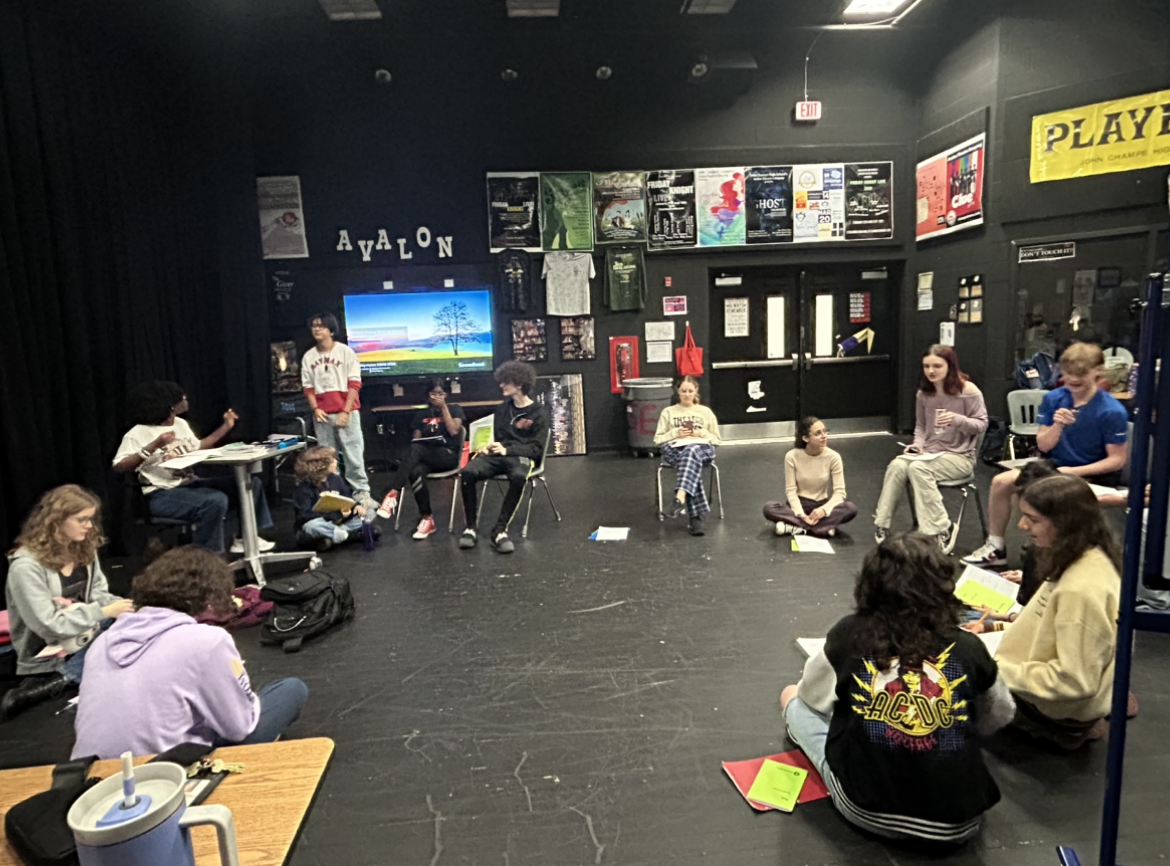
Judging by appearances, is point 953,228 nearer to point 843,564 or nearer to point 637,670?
point 843,564

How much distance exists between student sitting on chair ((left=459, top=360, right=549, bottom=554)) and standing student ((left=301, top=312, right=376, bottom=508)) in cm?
115

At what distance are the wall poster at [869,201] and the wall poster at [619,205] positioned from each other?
2264 mm

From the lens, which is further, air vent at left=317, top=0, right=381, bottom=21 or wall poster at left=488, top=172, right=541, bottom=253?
wall poster at left=488, top=172, right=541, bottom=253

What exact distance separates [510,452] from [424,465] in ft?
2.44

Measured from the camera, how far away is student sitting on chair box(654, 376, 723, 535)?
15.3ft

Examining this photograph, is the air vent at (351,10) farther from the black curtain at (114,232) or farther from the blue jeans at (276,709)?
the blue jeans at (276,709)

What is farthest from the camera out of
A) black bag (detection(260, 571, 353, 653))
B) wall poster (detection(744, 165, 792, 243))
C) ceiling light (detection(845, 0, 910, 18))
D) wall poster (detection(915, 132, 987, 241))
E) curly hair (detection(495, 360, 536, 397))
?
wall poster (detection(744, 165, 792, 243))

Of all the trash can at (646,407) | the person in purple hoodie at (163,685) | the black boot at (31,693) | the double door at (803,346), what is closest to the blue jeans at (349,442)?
the black boot at (31,693)

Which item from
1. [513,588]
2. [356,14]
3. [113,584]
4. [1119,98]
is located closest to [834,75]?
[1119,98]

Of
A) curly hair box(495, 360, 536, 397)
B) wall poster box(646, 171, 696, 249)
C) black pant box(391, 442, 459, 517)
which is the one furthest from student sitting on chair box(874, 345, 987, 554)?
wall poster box(646, 171, 696, 249)

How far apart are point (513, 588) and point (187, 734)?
219cm

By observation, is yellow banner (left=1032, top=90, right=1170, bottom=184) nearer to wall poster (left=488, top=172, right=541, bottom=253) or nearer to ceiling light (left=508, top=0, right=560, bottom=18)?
ceiling light (left=508, top=0, right=560, bottom=18)

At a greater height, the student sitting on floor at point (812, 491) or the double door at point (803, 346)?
the double door at point (803, 346)

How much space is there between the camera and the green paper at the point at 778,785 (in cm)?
196
